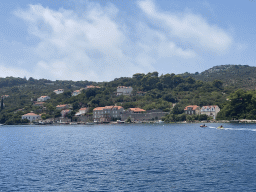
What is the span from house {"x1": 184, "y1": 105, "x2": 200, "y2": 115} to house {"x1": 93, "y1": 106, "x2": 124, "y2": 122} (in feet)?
124

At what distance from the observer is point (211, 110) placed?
13112 centimetres

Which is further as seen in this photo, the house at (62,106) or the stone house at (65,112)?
the house at (62,106)

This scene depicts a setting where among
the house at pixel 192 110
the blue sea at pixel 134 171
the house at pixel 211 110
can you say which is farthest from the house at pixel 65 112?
the blue sea at pixel 134 171

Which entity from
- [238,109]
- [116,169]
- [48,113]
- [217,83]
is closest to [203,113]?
[238,109]

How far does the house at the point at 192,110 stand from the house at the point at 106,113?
3777cm

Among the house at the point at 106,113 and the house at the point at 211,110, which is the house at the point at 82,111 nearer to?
the house at the point at 106,113

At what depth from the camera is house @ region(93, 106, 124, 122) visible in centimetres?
15988

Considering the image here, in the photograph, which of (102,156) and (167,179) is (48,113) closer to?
(102,156)

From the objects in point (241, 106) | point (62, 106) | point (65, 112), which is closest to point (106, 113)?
point (65, 112)

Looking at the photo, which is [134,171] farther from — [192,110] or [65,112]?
[65,112]

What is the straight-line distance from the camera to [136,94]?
191 m

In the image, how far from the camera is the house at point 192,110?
139 meters

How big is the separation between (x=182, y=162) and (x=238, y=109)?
89.0 meters

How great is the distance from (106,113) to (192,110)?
4983 centimetres
